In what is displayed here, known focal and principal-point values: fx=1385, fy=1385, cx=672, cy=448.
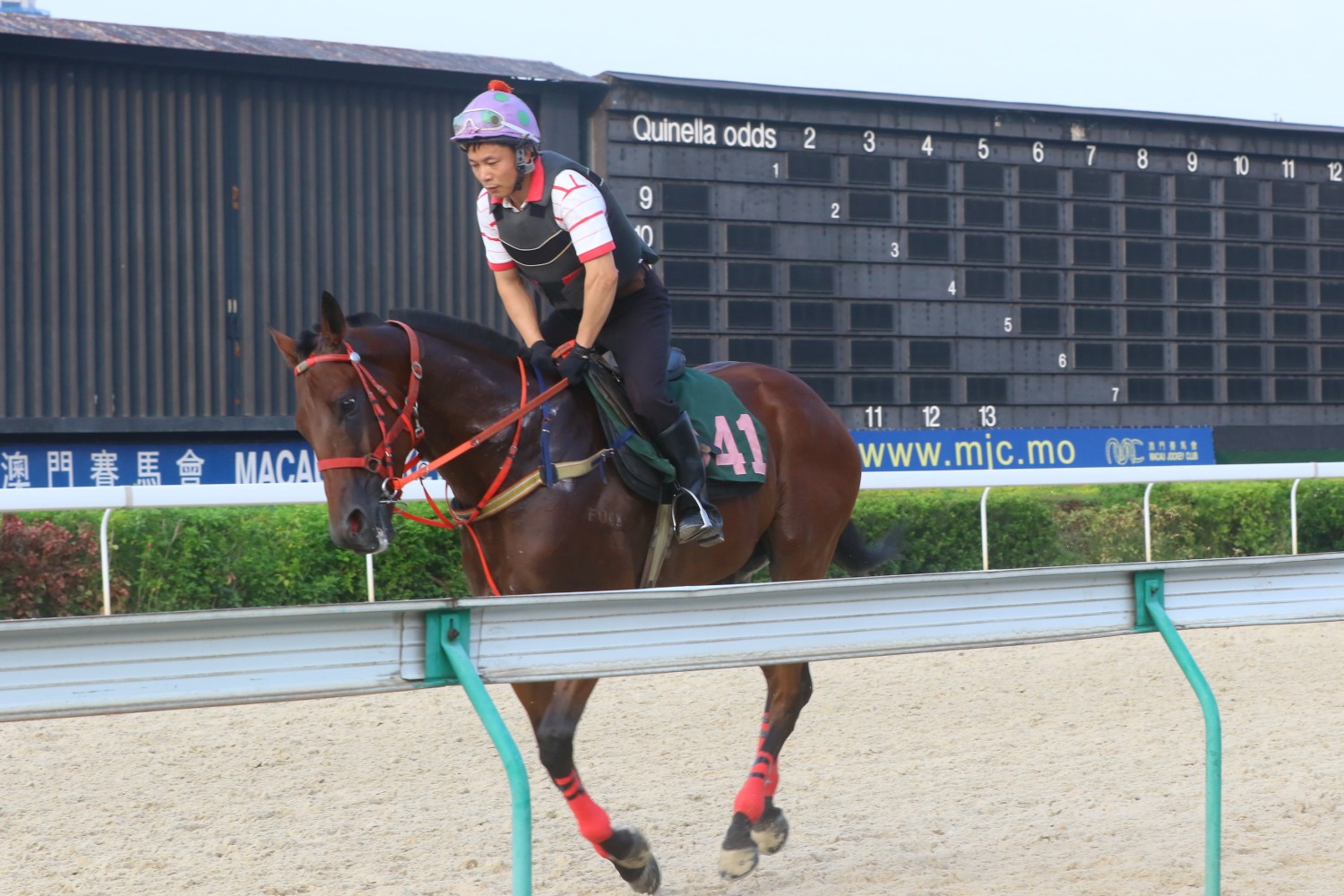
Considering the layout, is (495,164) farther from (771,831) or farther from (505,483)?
(771,831)

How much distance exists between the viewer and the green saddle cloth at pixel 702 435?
10.1 feet

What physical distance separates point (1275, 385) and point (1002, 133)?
2.77 m

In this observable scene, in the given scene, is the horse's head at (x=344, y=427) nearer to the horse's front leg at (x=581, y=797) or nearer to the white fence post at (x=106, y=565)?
the horse's front leg at (x=581, y=797)

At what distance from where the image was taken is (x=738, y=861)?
2.96 metres

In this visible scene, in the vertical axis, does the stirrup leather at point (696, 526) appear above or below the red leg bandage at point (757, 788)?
above

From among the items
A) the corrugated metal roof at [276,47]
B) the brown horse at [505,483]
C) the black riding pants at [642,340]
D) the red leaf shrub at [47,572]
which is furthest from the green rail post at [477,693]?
the corrugated metal roof at [276,47]

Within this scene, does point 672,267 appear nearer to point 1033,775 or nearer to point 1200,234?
point 1200,234

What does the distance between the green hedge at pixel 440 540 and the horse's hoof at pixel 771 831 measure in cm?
154

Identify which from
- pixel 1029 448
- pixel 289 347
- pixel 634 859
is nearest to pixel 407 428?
pixel 289 347

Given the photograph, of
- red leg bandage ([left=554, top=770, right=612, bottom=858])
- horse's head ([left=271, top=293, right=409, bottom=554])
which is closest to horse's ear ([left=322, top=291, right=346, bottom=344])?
horse's head ([left=271, top=293, right=409, bottom=554])

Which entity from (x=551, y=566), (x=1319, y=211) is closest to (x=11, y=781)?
(x=551, y=566)

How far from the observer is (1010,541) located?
26.4 feet

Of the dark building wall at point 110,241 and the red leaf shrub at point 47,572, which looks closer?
the red leaf shrub at point 47,572

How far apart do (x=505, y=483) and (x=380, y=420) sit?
303mm
